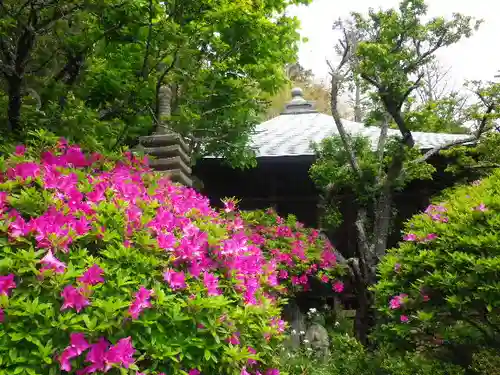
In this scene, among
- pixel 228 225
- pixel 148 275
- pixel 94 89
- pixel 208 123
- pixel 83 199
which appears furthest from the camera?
pixel 208 123

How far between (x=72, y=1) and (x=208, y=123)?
9.72 ft

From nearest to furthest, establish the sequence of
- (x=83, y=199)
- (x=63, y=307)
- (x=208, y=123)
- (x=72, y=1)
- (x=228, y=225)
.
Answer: (x=63, y=307) → (x=83, y=199) → (x=228, y=225) → (x=72, y=1) → (x=208, y=123)

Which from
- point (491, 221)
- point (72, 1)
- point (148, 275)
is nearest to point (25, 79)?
point (72, 1)

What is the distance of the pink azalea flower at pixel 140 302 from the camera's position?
6.48 feet

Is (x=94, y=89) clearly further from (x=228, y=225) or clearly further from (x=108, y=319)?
(x=108, y=319)

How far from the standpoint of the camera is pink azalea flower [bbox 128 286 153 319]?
1.98m

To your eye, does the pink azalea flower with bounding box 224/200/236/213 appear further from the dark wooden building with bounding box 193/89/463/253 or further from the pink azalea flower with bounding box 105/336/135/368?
the dark wooden building with bounding box 193/89/463/253

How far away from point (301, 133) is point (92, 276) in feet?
27.1

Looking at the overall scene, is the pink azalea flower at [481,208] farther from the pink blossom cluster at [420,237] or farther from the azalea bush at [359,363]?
the azalea bush at [359,363]

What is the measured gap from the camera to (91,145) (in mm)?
3428

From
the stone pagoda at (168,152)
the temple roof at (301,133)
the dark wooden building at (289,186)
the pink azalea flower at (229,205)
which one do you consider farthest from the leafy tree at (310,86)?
the pink azalea flower at (229,205)

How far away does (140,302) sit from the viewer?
202cm

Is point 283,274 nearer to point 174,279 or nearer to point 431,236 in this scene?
point 431,236

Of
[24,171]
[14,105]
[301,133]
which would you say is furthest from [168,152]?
[301,133]
